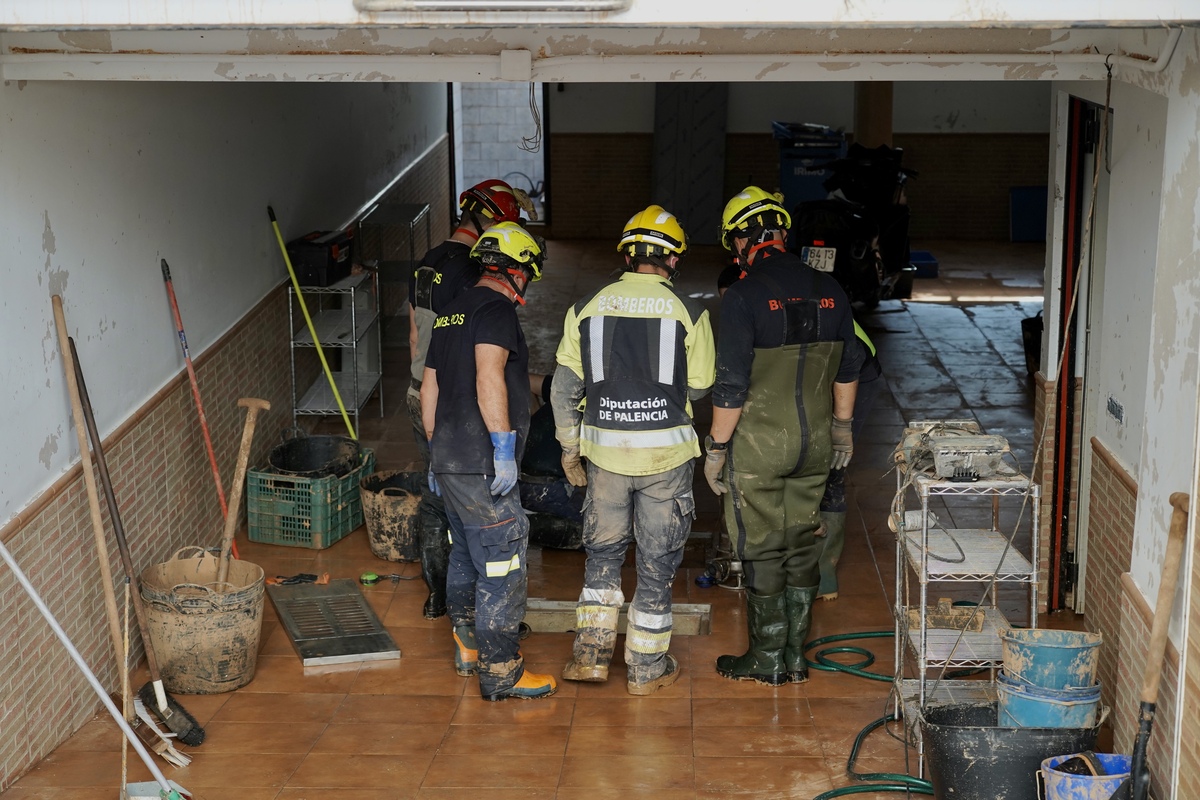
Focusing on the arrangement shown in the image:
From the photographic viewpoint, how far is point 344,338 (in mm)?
8250

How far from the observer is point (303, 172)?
27.9 feet

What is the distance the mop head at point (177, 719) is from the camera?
4.78 metres

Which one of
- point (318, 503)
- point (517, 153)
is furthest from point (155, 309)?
point (517, 153)

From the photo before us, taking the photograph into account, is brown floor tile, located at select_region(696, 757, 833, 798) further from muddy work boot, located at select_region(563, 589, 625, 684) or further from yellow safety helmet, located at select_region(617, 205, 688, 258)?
yellow safety helmet, located at select_region(617, 205, 688, 258)

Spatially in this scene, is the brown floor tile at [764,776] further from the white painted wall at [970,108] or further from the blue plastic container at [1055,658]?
the white painted wall at [970,108]

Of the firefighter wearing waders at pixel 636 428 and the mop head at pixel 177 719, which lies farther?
the firefighter wearing waders at pixel 636 428

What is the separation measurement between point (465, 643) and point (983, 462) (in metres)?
2.22

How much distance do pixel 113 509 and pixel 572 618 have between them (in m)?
1.99

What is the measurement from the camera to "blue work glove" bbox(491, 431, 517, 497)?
194 inches

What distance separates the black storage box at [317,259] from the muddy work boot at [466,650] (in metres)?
3.31

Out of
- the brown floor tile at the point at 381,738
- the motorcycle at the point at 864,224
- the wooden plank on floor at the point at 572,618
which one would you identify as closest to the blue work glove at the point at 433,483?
the wooden plank on floor at the point at 572,618

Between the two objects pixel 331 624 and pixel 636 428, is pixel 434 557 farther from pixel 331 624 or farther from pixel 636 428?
pixel 636 428

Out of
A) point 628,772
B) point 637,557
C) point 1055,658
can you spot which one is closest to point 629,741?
point 628,772

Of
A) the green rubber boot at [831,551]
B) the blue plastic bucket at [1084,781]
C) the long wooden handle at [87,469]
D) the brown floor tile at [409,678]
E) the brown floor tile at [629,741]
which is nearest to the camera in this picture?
the blue plastic bucket at [1084,781]
